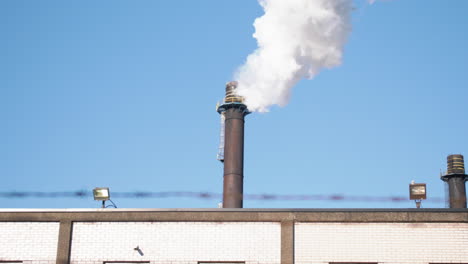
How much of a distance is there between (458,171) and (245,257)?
25.0 metres

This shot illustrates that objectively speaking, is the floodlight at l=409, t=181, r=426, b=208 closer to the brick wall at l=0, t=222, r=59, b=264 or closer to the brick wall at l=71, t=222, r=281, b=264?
the brick wall at l=71, t=222, r=281, b=264

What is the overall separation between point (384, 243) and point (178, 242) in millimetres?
6135

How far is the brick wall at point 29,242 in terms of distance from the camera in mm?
22080

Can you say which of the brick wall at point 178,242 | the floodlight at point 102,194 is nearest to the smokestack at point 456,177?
the brick wall at point 178,242

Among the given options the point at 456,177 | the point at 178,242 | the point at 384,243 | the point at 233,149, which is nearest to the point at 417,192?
the point at 384,243

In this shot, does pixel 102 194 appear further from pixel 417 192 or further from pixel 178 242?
pixel 417 192

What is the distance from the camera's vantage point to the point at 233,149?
36.5 meters

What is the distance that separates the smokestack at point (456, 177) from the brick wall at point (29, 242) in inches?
1064

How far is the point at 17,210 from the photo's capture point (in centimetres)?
2258

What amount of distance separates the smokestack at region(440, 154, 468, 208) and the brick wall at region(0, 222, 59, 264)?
88.7 feet

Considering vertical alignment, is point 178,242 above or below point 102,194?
below

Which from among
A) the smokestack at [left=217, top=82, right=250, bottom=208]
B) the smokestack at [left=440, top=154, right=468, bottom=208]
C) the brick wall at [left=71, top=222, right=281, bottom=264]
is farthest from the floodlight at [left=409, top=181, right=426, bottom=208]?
the smokestack at [left=440, top=154, right=468, bottom=208]

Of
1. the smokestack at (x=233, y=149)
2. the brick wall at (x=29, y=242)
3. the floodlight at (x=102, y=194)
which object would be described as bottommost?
the brick wall at (x=29, y=242)

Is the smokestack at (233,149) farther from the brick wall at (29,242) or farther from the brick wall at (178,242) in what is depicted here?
the brick wall at (29,242)
